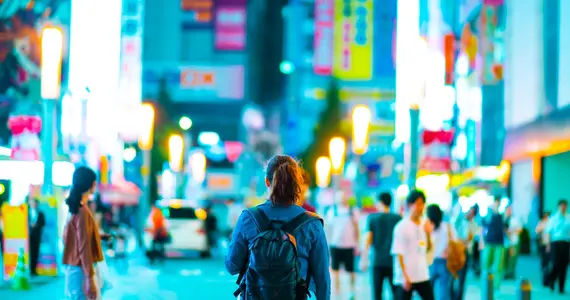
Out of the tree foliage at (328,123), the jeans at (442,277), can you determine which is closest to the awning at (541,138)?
the jeans at (442,277)

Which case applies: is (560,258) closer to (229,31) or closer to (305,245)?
(305,245)

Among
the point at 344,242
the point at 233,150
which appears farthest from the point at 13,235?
the point at 233,150

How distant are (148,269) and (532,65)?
54.7ft

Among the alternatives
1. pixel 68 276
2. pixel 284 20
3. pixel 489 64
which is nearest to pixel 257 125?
pixel 284 20

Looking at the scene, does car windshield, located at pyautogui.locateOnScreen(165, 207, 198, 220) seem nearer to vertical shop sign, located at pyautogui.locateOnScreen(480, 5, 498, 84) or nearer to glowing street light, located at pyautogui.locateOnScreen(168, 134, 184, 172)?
glowing street light, located at pyautogui.locateOnScreen(168, 134, 184, 172)

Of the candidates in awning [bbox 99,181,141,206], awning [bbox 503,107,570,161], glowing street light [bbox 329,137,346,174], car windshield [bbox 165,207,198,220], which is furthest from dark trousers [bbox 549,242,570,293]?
awning [bbox 99,181,141,206]

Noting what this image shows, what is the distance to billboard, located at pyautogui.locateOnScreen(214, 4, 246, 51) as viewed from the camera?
108250 mm

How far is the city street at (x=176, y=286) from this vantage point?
1706cm

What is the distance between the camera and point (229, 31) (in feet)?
362

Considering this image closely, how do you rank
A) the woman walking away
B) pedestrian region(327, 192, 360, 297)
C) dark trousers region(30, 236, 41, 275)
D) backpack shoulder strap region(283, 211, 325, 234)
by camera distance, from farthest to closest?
dark trousers region(30, 236, 41, 275), pedestrian region(327, 192, 360, 297), the woman walking away, backpack shoulder strap region(283, 211, 325, 234)

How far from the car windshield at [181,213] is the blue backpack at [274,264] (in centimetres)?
2658

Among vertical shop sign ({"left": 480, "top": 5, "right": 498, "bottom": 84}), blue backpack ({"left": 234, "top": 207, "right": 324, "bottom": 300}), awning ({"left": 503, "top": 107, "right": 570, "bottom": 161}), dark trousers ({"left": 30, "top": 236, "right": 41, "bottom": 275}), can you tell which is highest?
vertical shop sign ({"left": 480, "top": 5, "right": 498, "bottom": 84})

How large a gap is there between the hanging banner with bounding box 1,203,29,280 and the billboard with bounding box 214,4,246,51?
89.8 m

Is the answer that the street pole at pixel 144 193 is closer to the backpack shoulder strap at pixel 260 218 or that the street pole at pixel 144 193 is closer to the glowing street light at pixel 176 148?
the glowing street light at pixel 176 148
